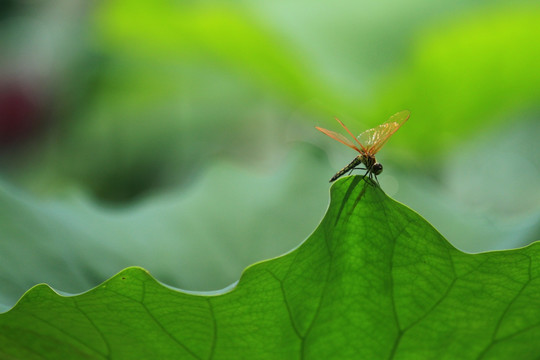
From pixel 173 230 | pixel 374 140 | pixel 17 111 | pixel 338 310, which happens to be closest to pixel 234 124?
pixel 17 111

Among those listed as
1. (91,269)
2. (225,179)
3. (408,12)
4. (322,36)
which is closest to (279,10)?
(322,36)

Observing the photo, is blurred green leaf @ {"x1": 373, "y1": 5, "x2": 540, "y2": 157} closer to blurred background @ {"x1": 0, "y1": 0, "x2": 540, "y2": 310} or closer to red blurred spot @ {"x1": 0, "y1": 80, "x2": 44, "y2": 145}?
blurred background @ {"x1": 0, "y1": 0, "x2": 540, "y2": 310}

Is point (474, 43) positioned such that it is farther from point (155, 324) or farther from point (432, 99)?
point (155, 324)

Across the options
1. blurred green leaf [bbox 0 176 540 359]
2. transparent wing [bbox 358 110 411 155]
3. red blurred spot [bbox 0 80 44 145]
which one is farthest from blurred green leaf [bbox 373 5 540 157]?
blurred green leaf [bbox 0 176 540 359]

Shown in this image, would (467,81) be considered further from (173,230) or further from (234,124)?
(173,230)

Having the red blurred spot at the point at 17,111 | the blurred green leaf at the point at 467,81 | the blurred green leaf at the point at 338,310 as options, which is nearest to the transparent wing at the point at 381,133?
the blurred green leaf at the point at 338,310

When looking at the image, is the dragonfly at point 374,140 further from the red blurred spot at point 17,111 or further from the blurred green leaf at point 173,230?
the red blurred spot at point 17,111
